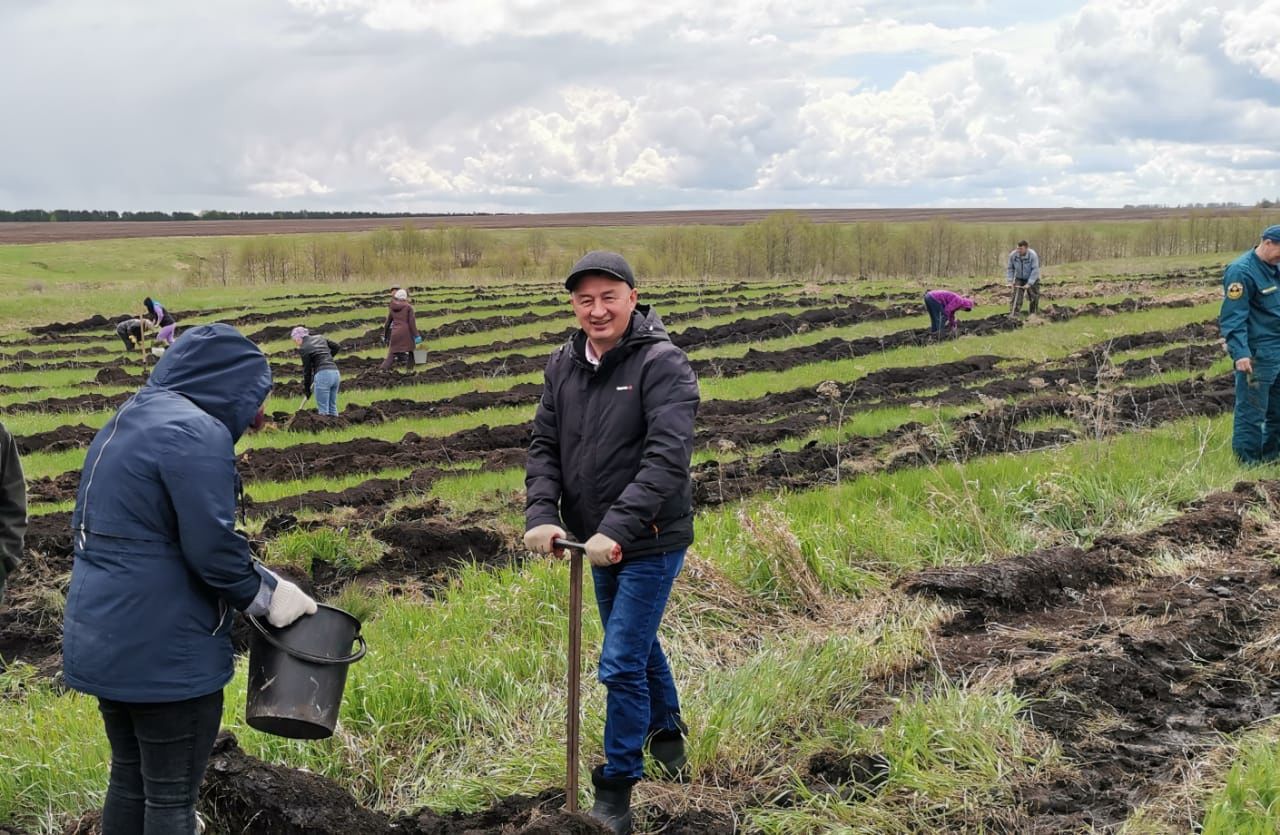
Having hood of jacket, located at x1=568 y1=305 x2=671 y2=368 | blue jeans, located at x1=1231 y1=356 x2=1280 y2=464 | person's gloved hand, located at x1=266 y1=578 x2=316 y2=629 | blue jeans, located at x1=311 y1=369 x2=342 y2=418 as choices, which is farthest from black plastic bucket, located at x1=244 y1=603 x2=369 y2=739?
blue jeans, located at x1=311 y1=369 x2=342 y2=418

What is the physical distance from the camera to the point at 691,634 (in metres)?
5.72

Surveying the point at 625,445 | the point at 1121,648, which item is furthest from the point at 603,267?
the point at 1121,648

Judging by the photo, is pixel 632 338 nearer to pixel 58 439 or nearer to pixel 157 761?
Answer: pixel 157 761

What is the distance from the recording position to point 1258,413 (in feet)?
29.8

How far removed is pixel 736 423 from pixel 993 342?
347 inches

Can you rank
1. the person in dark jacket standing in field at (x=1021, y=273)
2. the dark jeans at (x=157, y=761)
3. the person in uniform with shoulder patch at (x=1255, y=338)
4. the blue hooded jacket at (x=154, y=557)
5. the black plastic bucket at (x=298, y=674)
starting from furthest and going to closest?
the person in dark jacket standing in field at (x=1021, y=273) < the person in uniform with shoulder patch at (x=1255, y=338) < the black plastic bucket at (x=298, y=674) < the dark jeans at (x=157, y=761) < the blue hooded jacket at (x=154, y=557)

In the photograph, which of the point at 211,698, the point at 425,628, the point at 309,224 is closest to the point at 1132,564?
the point at 425,628

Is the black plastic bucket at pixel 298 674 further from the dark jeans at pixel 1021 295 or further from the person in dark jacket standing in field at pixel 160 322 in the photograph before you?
the dark jeans at pixel 1021 295

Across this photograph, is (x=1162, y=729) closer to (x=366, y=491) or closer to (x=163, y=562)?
(x=163, y=562)

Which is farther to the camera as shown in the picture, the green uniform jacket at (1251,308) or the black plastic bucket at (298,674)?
the green uniform jacket at (1251,308)

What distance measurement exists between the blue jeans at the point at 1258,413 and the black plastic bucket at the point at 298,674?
7.90 meters

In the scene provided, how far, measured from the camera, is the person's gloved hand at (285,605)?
3.58 m

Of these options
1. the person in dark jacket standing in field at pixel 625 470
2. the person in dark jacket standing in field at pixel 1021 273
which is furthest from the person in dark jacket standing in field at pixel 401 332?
the person in dark jacket standing in field at pixel 625 470

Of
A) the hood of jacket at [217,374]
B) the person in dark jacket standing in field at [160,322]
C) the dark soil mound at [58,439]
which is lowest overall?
the dark soil mound at [58,439]
